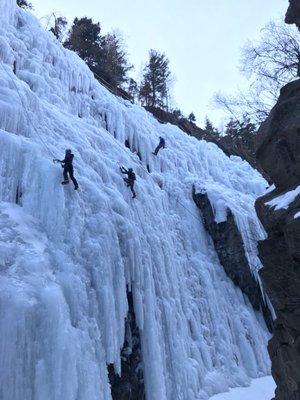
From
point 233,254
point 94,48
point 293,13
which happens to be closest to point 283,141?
point 293,13

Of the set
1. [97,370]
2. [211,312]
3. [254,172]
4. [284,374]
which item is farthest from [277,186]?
[254,172]

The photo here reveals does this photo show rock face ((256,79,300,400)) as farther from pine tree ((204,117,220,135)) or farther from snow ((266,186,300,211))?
pine tree ((204,117,220,135))

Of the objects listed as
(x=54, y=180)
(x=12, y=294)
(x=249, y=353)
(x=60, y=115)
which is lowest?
(x=249, y=353)

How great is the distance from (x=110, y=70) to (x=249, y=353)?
58.0 feet

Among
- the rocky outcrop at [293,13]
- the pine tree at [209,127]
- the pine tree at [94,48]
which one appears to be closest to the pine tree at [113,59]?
the pine tree at [94,48]

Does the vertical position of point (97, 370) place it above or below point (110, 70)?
below

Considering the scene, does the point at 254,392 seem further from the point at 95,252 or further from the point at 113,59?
the point at 113,59

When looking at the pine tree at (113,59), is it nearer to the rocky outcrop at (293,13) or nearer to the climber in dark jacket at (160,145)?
the climber in dark jacket at (160,145)

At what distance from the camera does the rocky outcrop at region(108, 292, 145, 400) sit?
7.54 meters

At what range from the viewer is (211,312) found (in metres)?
11.8

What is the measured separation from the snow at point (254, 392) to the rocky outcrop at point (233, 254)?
300 cm

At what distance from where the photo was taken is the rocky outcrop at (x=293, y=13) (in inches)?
310

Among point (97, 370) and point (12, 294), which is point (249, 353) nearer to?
point (97, 370)

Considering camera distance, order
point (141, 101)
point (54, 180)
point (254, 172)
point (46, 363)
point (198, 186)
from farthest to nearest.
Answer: point (141, 101)
point (254, 172)
point (198, 186)
point (54, 180)
point (46, 363)
